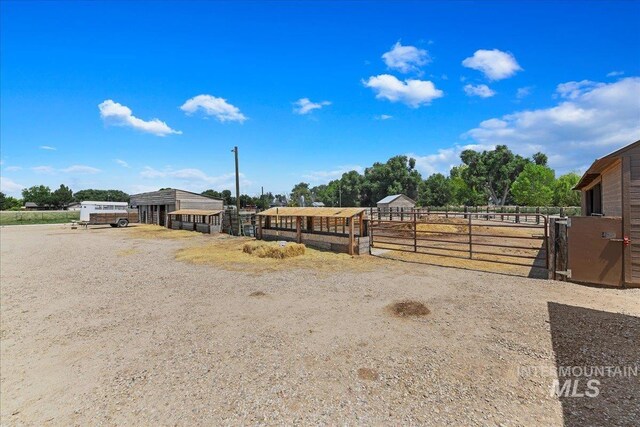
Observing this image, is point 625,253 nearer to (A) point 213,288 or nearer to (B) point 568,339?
(B) point 568,339

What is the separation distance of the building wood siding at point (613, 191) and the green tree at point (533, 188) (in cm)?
4953

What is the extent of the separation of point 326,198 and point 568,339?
81.0 m

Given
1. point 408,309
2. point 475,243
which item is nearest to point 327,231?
point 475,243

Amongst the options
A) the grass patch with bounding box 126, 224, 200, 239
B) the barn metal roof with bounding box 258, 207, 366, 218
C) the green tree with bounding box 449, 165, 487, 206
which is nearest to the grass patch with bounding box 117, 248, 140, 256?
the grass patch with bounding box 126, 224, 200, 239

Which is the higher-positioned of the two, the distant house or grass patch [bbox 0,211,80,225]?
the distant house

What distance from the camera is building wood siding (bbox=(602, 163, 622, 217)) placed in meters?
8.40

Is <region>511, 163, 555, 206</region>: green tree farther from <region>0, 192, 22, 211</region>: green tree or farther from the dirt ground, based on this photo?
<region>0, 192, 22, 211</region>: green tree

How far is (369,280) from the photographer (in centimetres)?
927

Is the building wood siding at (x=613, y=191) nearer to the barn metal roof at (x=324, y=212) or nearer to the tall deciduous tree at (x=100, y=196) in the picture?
the barn metal roof at (x=324, y=212)

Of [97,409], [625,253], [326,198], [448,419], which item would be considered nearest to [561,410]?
[448,419]

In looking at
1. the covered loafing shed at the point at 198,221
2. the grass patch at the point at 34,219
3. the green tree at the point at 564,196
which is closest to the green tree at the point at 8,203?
the grass patch at the point at 34,219

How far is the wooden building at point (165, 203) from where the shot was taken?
108ft

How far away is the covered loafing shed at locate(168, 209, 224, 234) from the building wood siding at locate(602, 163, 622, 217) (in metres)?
23.5

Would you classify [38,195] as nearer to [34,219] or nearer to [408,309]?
[34,219]
